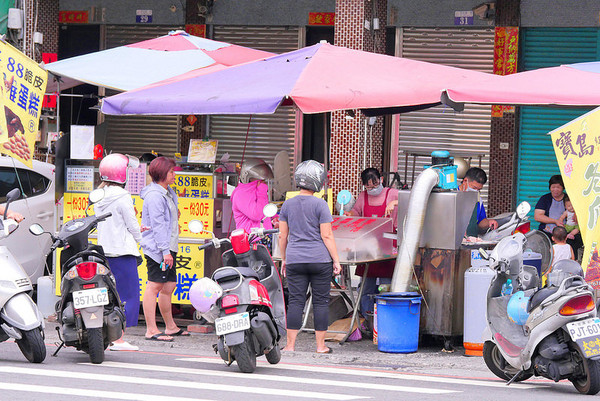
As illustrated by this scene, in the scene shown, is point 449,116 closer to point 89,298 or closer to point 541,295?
point 541,295

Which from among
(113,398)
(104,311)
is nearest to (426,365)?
(104,311)

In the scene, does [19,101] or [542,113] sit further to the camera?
[542,113]

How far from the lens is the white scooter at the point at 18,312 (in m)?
8.64

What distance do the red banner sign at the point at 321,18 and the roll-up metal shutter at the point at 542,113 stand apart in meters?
3.23

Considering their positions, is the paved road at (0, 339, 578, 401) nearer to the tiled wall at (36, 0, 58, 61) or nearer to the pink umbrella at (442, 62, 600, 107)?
the pink umbrella at (442, 62, 600, 107)

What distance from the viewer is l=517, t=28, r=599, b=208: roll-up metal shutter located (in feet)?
57.3

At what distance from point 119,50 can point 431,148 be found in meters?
6.28

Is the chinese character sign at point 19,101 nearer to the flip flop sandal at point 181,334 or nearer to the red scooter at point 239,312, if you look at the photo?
the flip flop sandal at point 181,334

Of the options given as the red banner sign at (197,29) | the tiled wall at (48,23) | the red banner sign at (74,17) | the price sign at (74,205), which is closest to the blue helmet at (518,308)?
the price sign at (74,205)

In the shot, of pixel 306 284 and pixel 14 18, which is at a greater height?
pixel 14 18

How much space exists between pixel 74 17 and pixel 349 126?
649 centimetres

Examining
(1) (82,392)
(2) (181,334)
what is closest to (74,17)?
(2) (181,334)

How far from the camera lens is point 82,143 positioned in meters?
12.3

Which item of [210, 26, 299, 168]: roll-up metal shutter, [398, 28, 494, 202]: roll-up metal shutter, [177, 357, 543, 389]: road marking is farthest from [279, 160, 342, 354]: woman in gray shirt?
[210, 26, 299, 168]: roll-up metal shutter
